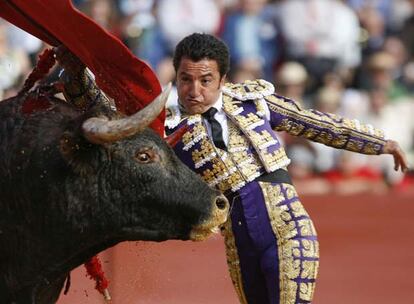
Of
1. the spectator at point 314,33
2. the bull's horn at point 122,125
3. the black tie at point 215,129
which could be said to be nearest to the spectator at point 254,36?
the spectator at point 314,33

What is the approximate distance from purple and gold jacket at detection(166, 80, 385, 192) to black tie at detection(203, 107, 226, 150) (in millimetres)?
19

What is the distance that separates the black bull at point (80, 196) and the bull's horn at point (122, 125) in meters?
0.06

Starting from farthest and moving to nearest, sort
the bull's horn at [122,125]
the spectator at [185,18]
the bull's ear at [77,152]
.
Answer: the spectator at [185,18], the bull's ear at [77,152], the bull's horn at [122,125]

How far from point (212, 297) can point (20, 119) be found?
2868 mm

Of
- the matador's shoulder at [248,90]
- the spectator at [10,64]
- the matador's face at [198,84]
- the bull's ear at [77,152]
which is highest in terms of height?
the spectator at [10,64]

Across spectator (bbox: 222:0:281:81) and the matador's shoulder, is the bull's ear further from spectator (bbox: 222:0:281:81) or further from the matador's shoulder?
spectator (bbox: 222:0:281:81)

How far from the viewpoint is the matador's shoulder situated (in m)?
5.04

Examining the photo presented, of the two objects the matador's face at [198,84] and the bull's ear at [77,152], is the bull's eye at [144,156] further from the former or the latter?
the matador's face at [198,84]

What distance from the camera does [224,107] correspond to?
5.01 metres

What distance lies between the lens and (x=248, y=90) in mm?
5070

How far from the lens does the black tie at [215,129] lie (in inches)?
195

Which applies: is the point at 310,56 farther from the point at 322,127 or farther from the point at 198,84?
the point at 198,84

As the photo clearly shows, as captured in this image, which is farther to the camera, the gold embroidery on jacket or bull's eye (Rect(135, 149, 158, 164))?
the gold embroidery on jacket

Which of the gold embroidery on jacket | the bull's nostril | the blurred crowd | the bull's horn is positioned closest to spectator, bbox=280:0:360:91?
the blurred crowd
